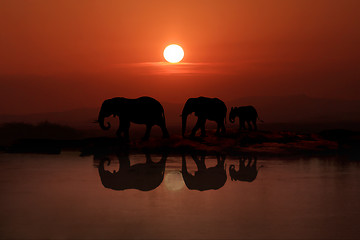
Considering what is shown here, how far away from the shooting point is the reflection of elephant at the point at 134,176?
11.8m

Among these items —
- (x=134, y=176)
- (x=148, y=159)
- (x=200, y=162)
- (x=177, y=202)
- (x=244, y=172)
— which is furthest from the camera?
(x=148, y=159)

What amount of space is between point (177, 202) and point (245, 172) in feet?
15.0

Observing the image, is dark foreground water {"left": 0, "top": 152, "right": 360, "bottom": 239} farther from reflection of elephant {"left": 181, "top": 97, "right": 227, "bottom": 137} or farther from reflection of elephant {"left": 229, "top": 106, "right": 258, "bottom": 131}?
reflection of elephant {"left": 229, "top": 106, "right": 258, "bottom": 131}

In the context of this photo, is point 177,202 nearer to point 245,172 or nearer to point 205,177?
point 205,177

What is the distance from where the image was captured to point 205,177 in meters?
13.1

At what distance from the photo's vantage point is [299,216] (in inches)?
343

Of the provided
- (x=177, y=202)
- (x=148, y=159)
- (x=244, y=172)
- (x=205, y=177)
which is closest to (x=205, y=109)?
(x=148, y=159)

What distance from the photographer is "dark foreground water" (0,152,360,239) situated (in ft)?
25.5

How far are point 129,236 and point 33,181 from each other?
592cm

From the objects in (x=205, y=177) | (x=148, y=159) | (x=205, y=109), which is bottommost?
(x=205, y=177)

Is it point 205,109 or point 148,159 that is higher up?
point 205,109

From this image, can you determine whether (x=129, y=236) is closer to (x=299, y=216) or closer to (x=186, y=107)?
(x=299, y=216)

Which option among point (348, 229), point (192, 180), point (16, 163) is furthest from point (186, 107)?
point (348, 229)

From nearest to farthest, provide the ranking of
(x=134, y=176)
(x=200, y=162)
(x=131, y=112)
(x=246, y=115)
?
1. (x=134, y=176)
2. (x=200, y=162)
3. (x=131, y=112)
4. (x=246, y=115)
